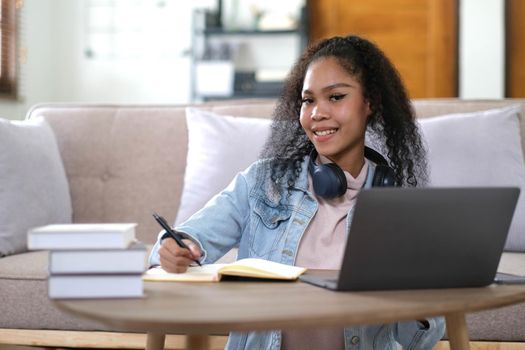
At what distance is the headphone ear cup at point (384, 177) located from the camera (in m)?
1.42

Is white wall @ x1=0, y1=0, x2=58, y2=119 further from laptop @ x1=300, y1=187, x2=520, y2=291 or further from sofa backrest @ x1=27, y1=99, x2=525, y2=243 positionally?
laptop @ x1=300, y1=187, x2=520, y2=291

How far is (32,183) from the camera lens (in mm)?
2225

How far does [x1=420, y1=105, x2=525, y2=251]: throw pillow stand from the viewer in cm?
218

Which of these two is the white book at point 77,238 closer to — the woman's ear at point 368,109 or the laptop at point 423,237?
the laptop at point 423,237

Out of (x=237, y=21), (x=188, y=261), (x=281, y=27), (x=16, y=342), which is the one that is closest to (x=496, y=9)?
(x=281, y=27)

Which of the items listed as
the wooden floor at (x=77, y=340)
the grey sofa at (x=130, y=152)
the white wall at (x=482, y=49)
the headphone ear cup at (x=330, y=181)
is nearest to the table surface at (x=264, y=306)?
the headphone ear cup at (x=330, y=181)

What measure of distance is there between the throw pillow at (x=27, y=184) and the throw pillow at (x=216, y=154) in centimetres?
36

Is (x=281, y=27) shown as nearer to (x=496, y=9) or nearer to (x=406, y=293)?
(x=496, y=9)

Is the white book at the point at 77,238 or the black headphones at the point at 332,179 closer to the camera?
the white book at the point at 77,238

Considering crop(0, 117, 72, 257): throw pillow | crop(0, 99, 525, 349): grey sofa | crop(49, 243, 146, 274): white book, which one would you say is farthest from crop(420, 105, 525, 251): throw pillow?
crop(49, 243, 146, 274): white book

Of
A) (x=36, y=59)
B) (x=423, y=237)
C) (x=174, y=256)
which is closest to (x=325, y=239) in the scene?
(x=174, y=256)

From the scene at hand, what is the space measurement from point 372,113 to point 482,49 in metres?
3.85

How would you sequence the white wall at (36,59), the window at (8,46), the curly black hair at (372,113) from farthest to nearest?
1. the white wall at (36,59)
2. the window at (8,46)
3. the curly black hair at (372,113)

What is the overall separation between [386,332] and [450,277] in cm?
28
